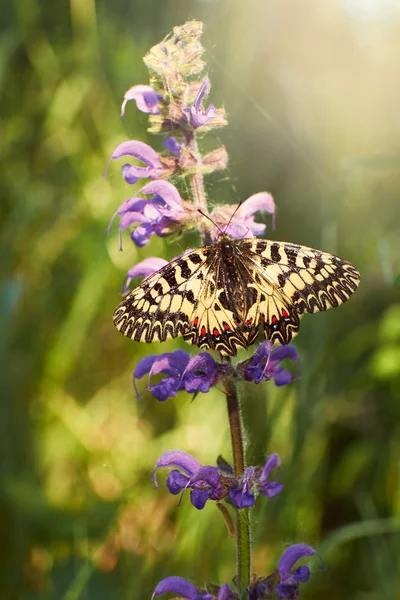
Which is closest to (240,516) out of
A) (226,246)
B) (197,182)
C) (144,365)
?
(144,365)

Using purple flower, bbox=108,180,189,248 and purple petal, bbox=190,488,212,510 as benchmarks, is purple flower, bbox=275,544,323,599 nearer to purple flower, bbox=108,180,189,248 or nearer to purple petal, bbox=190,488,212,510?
purple petal, bbox=190,488,212,510

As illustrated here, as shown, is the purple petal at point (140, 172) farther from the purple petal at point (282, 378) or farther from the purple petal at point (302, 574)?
the purple petal at point (302, 574)

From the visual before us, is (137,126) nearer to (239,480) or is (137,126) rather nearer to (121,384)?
(121,384)

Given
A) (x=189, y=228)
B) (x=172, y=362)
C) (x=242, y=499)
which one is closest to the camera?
(x=242, y=499)

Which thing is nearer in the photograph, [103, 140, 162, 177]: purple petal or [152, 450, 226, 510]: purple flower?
[152, 450, 226, 510]: purple flower

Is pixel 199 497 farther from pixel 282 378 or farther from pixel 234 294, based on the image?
pixel 234 294

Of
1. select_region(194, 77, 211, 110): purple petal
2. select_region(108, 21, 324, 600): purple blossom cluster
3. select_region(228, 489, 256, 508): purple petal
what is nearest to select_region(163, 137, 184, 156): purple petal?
select_region(108, 21, 324, 600): purple blossom cluster
